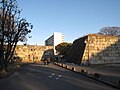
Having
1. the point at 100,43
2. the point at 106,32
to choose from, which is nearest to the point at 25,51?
the point at 106,32

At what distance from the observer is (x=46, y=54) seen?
4540 inches

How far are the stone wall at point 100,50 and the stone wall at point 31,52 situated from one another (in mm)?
54216

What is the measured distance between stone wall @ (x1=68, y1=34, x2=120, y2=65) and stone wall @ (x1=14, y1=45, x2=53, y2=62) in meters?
54.2

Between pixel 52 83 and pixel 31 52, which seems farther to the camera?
pixel 31 52

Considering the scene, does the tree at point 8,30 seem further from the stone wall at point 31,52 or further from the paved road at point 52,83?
the stone wall at point 31,52

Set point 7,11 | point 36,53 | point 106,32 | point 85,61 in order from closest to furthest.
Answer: point 7,11
point 85,61
point 106,32
point 36,53

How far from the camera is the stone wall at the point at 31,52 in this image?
360 feet

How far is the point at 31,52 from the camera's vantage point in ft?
367

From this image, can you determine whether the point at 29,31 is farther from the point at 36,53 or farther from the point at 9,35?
the point at 36,53

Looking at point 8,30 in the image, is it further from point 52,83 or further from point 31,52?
point 31,52

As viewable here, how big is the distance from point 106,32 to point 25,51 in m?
35.0

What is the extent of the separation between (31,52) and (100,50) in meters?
58.1

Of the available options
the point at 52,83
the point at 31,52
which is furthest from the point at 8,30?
the point at 31,52

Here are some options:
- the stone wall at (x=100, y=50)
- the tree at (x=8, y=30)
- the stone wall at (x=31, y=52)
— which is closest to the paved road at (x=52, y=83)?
the tree at (x=8, y=30)
